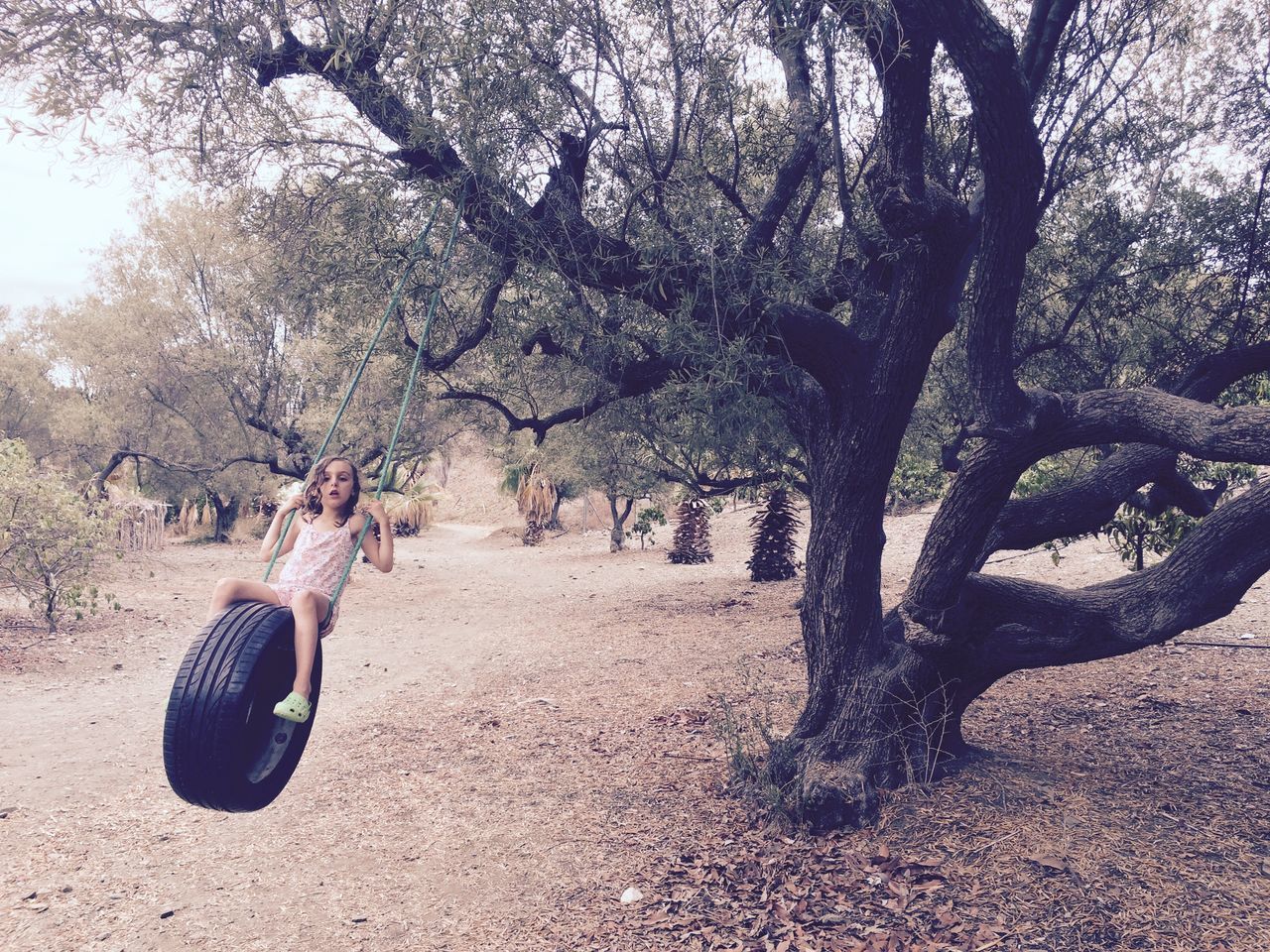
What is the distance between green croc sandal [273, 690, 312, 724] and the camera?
3160 millimetres

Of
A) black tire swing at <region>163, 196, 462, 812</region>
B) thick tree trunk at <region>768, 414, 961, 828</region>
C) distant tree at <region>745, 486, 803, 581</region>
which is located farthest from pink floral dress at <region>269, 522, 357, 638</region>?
distant tree at <region>745, 486, 803, 581</region>

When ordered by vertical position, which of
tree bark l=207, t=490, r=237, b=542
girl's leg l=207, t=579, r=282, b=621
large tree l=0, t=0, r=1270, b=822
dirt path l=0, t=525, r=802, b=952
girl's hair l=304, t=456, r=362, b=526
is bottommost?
dirt path l=0, t=525, r=802, b=952

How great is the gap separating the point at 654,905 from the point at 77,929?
9.77 ft

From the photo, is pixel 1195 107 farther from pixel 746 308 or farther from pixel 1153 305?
pixel 746 308

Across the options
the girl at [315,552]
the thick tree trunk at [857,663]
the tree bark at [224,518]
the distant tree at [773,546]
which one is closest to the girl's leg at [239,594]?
the girl at [315,552]

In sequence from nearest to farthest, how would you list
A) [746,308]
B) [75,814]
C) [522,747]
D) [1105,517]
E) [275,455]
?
[746,308] → [1105,517] → [75,814] → [522,747] → [275,455]

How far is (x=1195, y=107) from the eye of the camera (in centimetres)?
647

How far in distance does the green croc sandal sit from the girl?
0.04 meters

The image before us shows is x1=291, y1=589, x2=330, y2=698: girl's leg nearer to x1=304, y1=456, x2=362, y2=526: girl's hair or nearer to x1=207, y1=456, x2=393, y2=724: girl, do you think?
x1=207, y1=456, x2=393, y2=724: girl

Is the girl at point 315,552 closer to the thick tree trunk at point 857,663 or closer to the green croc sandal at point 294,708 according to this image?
the green croc sandal at point 294,708

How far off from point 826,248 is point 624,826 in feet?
14.4

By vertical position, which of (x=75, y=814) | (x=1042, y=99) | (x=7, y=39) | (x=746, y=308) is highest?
(x=1042, y=99)

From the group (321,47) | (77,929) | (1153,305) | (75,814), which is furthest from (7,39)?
(1153,305)

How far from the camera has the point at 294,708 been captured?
3.20 m
